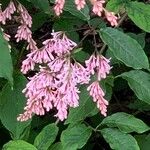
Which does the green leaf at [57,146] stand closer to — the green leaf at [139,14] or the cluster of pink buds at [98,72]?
the cluster of pink buds at [98,72]

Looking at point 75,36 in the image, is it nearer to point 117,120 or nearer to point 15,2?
point 15,2

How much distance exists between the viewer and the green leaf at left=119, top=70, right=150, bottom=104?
149 cm

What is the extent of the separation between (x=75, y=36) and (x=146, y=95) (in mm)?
411

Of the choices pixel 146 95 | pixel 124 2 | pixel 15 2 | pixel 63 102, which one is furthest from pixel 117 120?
pixel 15 2

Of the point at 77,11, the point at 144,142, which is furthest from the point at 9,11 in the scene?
the point at 144,142

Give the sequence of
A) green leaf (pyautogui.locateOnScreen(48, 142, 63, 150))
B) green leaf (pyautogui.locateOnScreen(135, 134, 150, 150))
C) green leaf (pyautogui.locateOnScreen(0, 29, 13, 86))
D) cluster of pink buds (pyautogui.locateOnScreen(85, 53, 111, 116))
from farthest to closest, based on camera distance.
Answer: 1. green leaf (pyautogui.locateOnScreen(135, 134, 150, 150))
2. green leaf (pyautogui.locateOnScreen(48, 142, 63, 150))
3. cluster of pink buds (pyautogui.locateOnScreen(85, 53, 111, 116))
4. green leaf (pyautogui.locateOnScreen(0, 29, 13, 86))

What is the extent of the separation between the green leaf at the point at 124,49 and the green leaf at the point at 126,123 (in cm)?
19

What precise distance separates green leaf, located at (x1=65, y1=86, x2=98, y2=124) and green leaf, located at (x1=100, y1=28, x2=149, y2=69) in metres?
0.17

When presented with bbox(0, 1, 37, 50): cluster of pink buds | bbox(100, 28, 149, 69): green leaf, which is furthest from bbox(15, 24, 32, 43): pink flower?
bbox(100, 28, 149, 69): green leaf

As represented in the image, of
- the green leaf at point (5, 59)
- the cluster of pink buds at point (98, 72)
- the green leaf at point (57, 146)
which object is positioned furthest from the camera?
the green leaf at point (57, 146)

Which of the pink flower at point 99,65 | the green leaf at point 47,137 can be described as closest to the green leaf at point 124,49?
the pink flower at point 99,65

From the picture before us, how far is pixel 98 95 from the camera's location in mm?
1356

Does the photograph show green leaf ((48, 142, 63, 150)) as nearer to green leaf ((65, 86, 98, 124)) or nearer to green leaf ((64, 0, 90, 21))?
green leaf ((65, 86, 98, 124))

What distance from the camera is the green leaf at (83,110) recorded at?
144 cm
